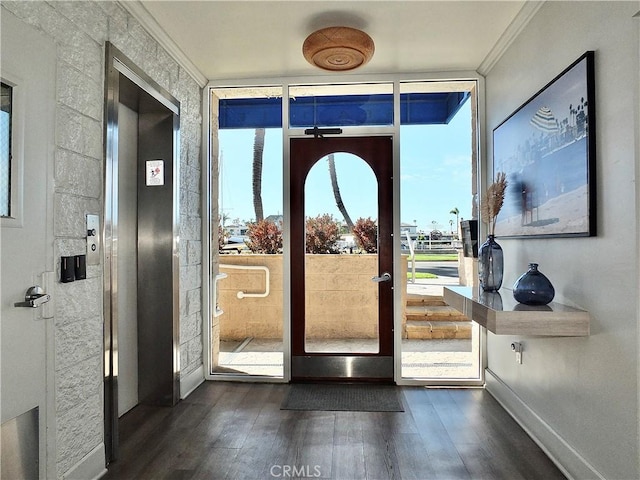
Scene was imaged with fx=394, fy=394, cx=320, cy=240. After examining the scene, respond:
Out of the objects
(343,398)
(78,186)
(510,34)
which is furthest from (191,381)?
(510,34)

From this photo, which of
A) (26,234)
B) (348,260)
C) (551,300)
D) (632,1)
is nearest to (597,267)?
(551,300)

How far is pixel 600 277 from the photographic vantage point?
1.82 metres

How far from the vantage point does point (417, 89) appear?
139 inches

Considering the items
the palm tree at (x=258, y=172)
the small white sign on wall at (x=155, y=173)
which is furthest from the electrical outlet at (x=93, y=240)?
the palm tree at (x=258, y=172)

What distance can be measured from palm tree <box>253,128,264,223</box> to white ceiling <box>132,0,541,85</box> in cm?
59

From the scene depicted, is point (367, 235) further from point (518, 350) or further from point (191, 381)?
point (191, 381)

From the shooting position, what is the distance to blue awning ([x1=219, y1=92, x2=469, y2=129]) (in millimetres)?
3529

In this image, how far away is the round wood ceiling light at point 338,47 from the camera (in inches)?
102

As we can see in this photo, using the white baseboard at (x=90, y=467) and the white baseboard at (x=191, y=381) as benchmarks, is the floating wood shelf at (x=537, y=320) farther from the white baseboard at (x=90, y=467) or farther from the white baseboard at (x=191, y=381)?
the white baseboard at (x=191, y=381)

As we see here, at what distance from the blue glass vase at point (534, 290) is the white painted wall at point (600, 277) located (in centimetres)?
12

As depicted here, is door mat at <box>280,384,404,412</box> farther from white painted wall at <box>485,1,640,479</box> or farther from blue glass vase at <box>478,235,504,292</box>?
blue glass vase at <box>478,235,504,292</box>

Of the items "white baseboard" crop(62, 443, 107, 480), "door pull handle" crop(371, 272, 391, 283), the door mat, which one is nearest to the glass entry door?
"door pull handle" crop(371, 272, 391, 283)

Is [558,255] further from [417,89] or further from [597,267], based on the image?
[417,89]

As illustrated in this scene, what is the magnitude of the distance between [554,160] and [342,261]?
1.88m
